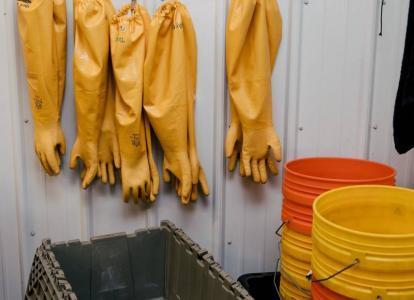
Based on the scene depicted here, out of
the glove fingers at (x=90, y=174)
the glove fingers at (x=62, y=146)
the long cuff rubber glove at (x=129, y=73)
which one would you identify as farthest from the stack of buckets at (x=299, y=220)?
the glove fingers at (x=62, y=146)

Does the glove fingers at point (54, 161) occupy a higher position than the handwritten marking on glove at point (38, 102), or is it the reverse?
the handwritten marking on glove at point (38, 102)

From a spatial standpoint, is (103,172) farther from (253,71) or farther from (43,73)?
(253,71)

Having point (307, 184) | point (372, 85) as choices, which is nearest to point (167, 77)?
point (307, 184)

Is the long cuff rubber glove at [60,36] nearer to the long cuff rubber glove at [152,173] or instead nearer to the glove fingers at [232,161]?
the long cuff rubber glove at [152,173]

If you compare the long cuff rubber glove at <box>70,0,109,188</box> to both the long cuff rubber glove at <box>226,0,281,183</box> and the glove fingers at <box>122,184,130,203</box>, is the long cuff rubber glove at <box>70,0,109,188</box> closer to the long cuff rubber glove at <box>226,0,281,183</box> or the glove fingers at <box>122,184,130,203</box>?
the glove fingers at <box>122,184,130,203</box>

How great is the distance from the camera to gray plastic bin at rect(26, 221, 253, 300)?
1.33 meters

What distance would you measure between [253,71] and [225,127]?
0.24 meters

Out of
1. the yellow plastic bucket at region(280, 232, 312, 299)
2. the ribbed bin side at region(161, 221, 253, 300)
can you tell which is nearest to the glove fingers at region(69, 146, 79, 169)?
the ribbed bin side at region(161, 221, 253, 300)

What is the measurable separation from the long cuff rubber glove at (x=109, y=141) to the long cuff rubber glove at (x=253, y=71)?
416 mm

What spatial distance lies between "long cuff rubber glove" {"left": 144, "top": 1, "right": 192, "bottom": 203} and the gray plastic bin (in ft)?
1.11

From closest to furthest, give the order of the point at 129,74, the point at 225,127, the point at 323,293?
1. the point at 323,293
2. the point at 129,74
3. the point at 225,127

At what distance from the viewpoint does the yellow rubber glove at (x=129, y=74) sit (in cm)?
145

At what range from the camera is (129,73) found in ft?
4.83

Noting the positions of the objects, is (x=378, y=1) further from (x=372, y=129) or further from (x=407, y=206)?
(x=407, y=206)
